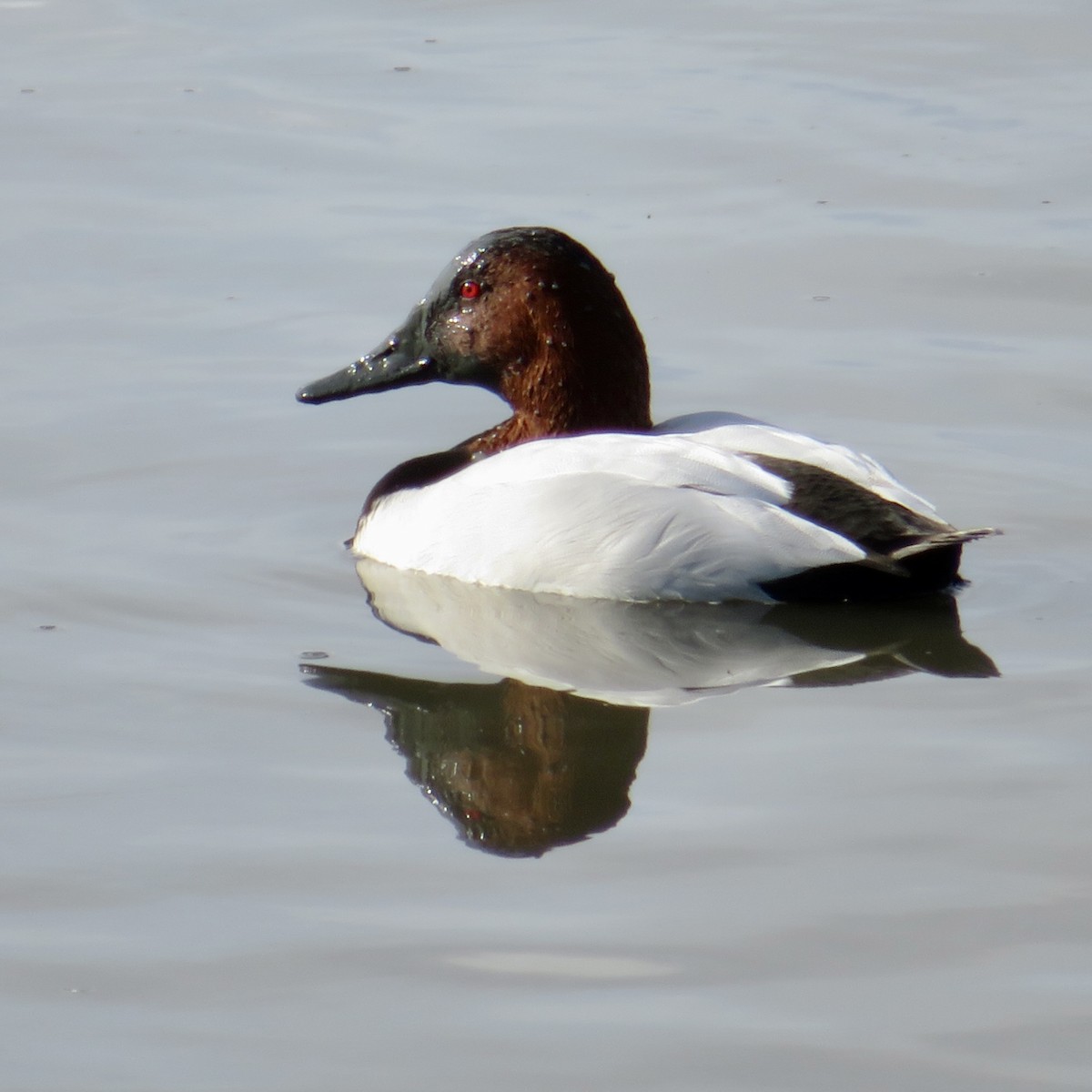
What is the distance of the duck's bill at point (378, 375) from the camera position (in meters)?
7.37

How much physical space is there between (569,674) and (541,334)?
148 cm

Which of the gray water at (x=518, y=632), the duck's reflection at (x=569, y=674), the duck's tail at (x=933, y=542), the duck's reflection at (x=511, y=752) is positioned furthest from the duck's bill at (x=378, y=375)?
the duck's tail at (x=933, y=542)

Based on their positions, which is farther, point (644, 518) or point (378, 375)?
point (378, 375)

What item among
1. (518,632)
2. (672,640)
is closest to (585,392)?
(518,632)

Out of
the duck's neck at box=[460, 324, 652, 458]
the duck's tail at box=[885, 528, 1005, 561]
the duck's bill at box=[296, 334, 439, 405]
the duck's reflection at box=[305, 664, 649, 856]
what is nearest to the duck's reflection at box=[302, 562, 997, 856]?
the duck's reflection at box=[305, 664, 649, 856]

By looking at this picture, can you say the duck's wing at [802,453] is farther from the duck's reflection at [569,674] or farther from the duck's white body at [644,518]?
the duck's reflection at [569,674]

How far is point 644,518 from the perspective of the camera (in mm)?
6172

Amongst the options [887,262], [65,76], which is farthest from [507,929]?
[65,76]

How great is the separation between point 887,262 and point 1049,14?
4333 mm

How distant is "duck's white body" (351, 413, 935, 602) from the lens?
6117 millimetres

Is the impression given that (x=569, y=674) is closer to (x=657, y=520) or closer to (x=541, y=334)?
(x=657, y=520)

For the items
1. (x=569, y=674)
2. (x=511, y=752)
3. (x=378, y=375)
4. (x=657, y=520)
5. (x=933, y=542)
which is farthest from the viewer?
(x=378, y=375)

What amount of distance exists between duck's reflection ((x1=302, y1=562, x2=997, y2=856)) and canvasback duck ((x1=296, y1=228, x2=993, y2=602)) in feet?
0.30

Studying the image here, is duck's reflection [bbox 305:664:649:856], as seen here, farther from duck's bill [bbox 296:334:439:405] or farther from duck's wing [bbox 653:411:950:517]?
duck's bill [bbox 296:334:439:405]
